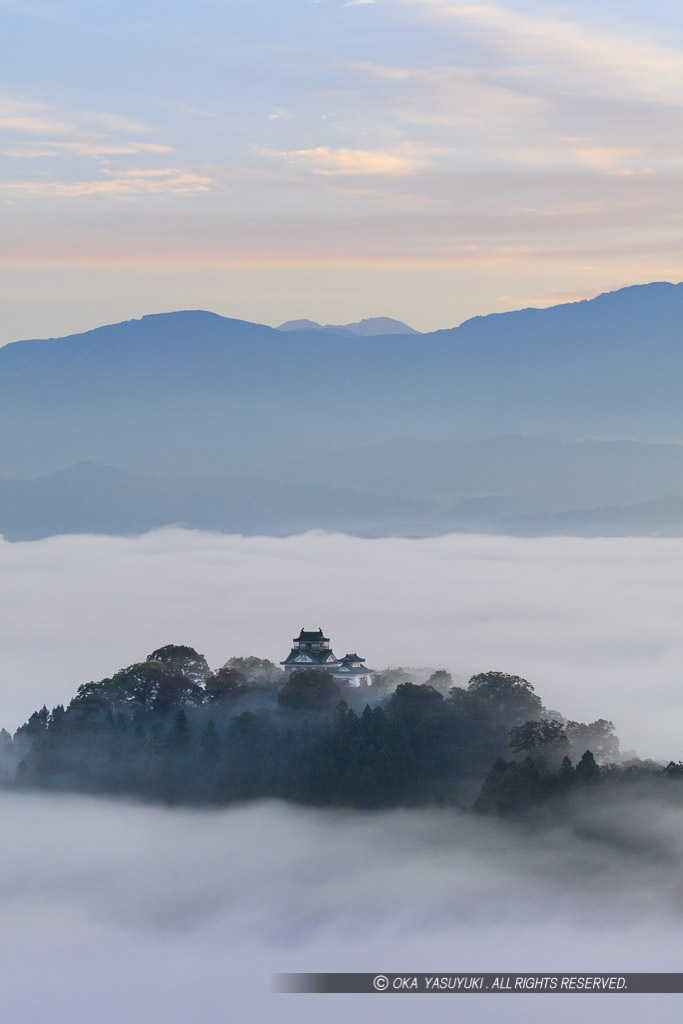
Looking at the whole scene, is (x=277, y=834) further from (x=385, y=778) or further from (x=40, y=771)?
(x=40, y=771)

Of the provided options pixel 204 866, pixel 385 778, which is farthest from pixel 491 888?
pixel 204 866

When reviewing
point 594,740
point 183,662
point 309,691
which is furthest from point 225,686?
point 594,740

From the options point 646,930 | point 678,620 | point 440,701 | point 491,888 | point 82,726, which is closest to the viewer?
point 646,930

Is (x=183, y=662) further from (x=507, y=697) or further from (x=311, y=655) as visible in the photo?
(x=507, y=697)

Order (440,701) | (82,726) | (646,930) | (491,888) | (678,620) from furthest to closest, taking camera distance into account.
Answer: (678,620), (82,726), (440,701), (491,888), (646,930)

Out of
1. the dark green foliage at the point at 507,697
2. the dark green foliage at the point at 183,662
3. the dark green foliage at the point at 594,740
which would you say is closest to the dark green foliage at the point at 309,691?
the dark green foliage at the point at 507,697

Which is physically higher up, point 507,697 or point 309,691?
point 309,691
